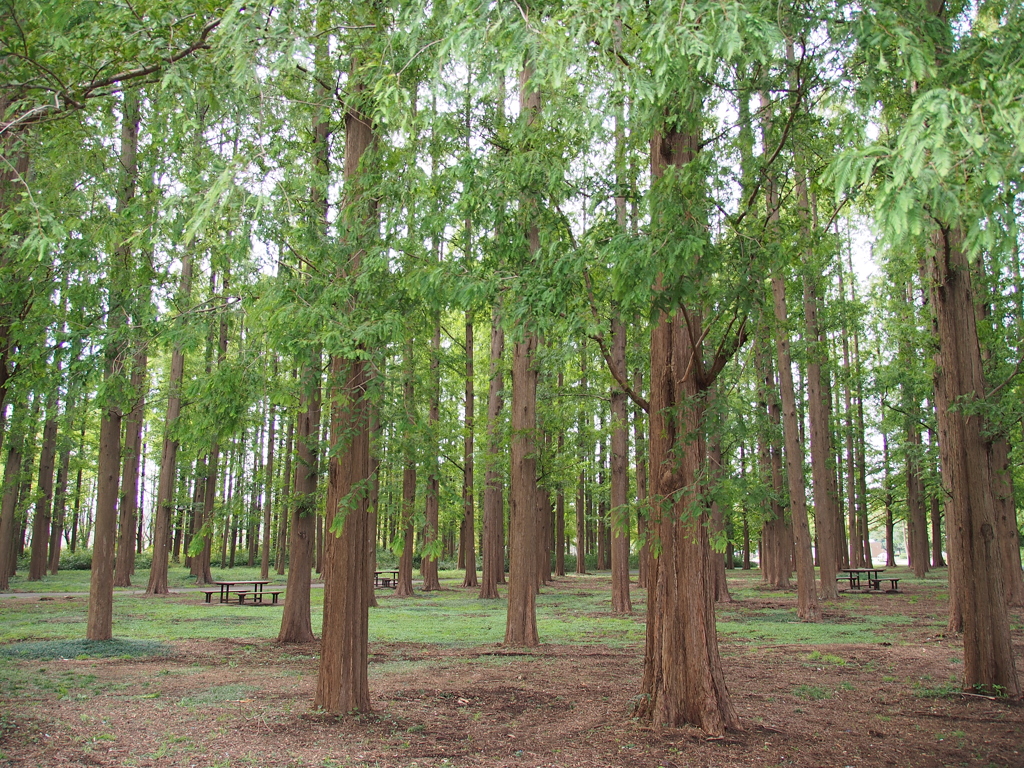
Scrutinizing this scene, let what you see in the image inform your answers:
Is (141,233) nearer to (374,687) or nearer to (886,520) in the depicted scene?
(374,687)

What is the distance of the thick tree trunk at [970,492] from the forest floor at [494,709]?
0.45 m

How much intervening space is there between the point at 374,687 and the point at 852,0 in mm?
7412

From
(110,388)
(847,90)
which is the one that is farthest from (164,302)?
(847,90)

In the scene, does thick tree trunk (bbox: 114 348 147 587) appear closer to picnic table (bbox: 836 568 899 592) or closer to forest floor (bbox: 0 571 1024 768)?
forest floor (bbox: 0 571 1024 768)

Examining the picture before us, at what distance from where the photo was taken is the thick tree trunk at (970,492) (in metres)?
7.23

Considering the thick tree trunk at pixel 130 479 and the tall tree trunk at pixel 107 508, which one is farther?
the thick tree trunk at pixel 130 479

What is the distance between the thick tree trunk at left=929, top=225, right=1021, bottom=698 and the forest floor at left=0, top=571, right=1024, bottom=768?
446 millimetres

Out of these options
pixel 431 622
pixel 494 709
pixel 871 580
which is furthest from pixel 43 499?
pixel 871 580

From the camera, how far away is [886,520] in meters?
35.5

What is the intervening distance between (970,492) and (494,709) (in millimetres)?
5406

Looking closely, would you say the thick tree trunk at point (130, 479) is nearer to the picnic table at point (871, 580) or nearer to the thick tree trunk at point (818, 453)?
the thick tree trunk at point (818, 453)

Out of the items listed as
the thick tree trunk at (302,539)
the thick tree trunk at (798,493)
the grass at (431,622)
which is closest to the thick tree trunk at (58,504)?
the grass at (431,622)

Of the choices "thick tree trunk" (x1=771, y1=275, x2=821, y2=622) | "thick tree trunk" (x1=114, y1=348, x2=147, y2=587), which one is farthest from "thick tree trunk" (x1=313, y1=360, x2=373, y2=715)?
"thick tree trunk" (x1=771, y1=275, x2=821, y2=622)

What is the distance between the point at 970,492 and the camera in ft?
24.6
